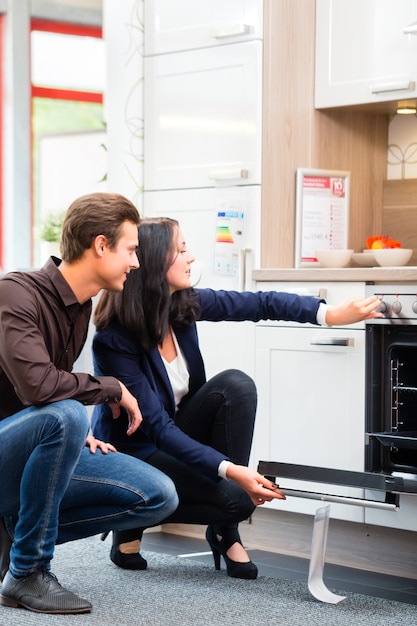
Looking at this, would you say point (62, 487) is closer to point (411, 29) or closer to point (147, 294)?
point (147, 294)

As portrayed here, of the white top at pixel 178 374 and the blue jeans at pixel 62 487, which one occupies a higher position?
the white top at pixel 178 374

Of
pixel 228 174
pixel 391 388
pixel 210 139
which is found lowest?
pixel 391 388

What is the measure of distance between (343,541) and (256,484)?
821 millimetres

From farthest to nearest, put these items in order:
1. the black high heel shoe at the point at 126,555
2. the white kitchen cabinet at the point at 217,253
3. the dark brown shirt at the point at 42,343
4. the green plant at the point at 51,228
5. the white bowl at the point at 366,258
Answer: the green plant at the point at 51,228 → the white bowl at the point at 366,258 → the white kitchen cabinet at the point at 217,253 → the black high heel shoe at the point at 126,555 → the dark brown shirt at the point at 42,343

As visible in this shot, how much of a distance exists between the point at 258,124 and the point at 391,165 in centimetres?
65

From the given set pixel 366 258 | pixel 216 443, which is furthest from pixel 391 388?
pixel 366 258

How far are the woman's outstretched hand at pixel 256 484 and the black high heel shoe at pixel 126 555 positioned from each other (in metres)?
0.61

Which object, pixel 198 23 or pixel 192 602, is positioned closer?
pixel 192 602

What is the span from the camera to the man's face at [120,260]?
7.92 ft

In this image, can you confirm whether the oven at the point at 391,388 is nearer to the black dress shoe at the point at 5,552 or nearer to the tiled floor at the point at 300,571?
the tiled floor at the point at 300,571

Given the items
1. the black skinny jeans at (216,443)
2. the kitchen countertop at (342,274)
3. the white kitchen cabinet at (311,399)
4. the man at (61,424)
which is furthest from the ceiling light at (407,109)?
the man at (61,424)

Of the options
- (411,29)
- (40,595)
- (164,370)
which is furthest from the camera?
(411,29)

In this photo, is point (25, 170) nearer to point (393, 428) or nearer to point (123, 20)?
point (123, 20)

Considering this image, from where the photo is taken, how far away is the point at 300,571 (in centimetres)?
295
